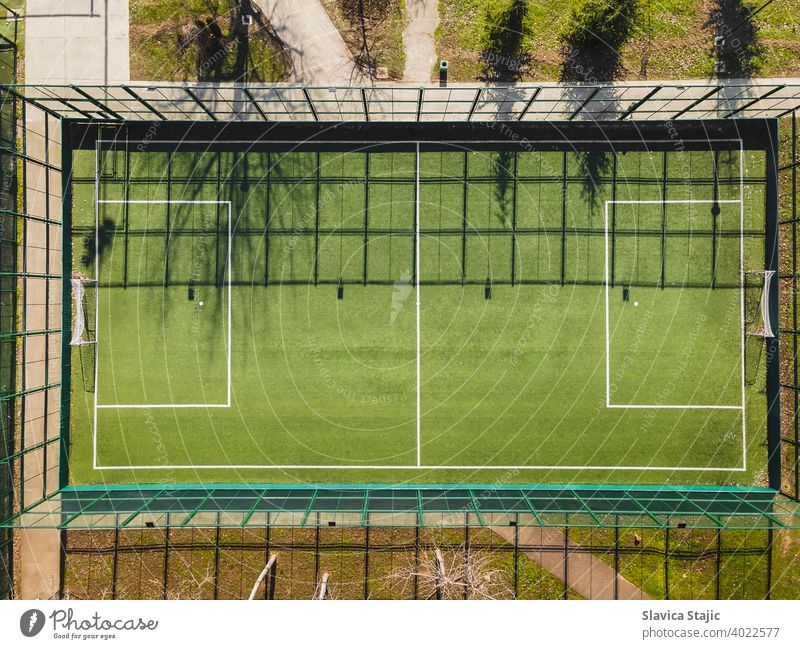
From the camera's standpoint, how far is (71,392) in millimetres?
15711

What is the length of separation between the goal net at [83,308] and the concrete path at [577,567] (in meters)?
13.7

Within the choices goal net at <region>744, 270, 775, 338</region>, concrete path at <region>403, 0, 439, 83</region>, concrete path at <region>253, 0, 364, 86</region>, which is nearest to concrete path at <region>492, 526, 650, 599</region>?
goal net at <region>744, 270, 775, 338</region>

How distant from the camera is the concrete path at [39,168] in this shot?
15508 mm

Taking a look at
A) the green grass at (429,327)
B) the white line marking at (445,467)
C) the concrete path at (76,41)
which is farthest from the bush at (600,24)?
the concrete path at (76,41)

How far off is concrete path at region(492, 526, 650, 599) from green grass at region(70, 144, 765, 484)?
173 cm

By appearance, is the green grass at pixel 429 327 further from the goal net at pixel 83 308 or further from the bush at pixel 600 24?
the bush at pixel 600 24

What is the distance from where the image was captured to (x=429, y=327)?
15.6m

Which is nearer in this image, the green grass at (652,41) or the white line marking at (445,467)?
the white line marking at (445,467)

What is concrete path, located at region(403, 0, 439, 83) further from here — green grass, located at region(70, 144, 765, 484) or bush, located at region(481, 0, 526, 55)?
green grass, located at region(70, 144, 765, 484)

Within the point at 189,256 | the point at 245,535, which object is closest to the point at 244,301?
the point at 189,256

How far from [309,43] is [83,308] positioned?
1065 centimetres

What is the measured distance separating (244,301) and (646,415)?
12.7 meters

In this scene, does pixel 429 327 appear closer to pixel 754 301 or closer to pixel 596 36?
pixel 754 301

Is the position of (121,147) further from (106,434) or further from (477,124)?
(477,124)
